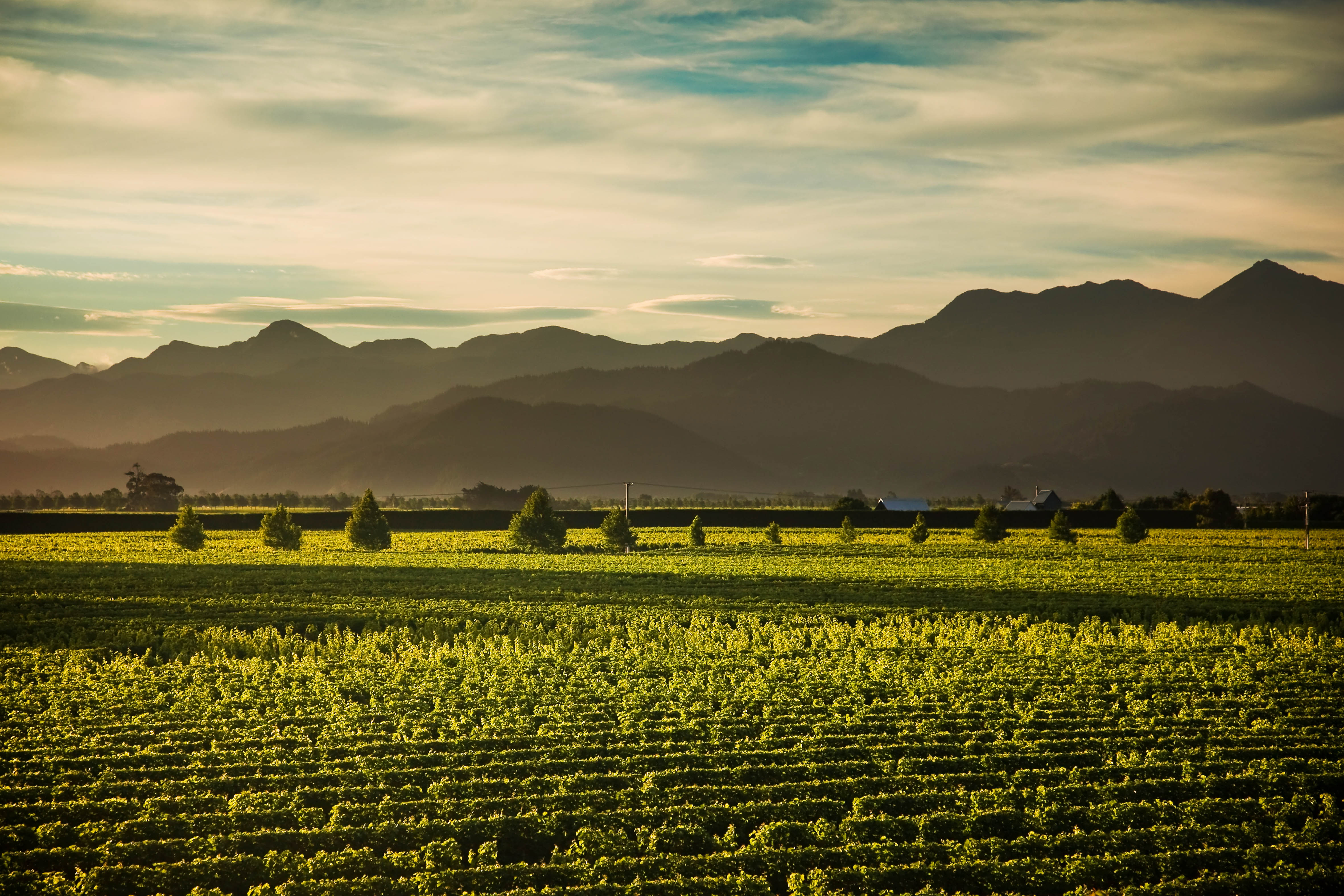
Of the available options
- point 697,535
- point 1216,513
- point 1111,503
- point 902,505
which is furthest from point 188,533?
point 902,505

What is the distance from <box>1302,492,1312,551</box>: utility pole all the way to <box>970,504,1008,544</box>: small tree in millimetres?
18485

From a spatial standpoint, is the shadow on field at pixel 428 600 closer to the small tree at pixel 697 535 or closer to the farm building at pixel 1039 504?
the small tree at pixel 697 535

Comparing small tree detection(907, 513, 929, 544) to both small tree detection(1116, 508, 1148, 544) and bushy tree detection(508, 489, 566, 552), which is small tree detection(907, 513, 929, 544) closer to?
small tree detection(1116, 508, 1148, 544)

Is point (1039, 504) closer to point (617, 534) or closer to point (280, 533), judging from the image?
point (617, 534)

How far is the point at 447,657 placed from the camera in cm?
2597

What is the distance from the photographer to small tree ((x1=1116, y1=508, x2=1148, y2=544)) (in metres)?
71.2

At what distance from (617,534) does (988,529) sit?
25794 millimetres

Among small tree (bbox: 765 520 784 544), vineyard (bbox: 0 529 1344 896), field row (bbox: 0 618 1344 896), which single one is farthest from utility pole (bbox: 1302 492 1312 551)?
field row (bbox: 0 618 1344 896)

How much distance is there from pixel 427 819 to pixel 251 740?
501cm

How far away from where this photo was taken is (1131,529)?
234 feet

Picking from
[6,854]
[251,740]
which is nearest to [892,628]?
[251,740]

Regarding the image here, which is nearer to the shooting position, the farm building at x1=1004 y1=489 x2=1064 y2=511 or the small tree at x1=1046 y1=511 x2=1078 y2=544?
the small tree at x1=1046 y1=511 x2=1078 y2=544

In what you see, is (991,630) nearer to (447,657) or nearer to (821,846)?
(447,657)

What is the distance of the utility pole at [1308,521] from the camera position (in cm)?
6831
